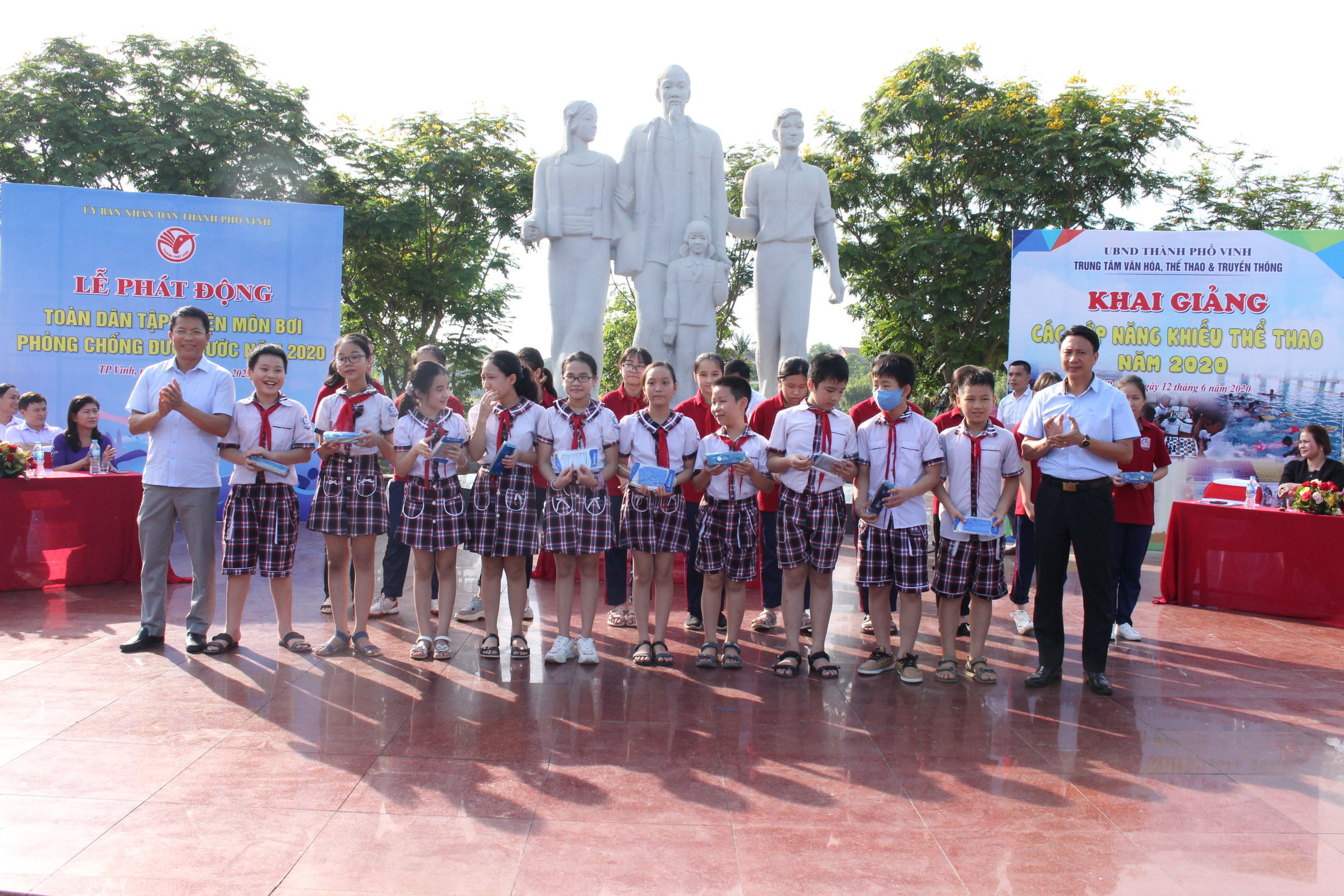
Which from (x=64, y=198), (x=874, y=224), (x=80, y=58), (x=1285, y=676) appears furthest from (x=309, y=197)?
(x=1285, y=676)

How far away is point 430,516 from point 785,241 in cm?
498

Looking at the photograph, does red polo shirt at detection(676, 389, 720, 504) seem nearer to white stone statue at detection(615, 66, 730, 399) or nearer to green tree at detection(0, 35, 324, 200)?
white stone statue at detection(615, 66, 730, 399)

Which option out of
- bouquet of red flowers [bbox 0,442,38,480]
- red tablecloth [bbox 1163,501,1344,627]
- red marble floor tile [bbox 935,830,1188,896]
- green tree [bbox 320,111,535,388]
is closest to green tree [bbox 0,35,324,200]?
green tree [bbox 320,111,535,388]

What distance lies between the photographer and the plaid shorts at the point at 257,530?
4.53 meters

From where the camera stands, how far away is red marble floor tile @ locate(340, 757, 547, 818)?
9.35 ft

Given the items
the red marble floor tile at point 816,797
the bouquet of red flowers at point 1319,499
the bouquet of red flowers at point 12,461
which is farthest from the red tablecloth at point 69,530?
the bouquet of red flowers at point 1319,499

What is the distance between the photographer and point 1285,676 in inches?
184

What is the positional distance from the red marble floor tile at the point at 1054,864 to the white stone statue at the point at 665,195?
5772 millimetres

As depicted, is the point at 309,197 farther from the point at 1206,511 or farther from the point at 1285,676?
the point at 1285,676

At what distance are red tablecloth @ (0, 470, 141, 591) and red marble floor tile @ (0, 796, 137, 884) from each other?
3.38 metres

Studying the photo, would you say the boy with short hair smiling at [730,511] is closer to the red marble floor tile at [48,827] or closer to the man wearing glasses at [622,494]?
the man wearing glasses at [622,494]

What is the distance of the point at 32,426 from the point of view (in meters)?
7.16

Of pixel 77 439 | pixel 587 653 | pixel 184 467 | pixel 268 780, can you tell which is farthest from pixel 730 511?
pixel 77 439

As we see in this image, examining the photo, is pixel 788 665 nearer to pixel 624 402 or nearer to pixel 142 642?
pixel 624 402
